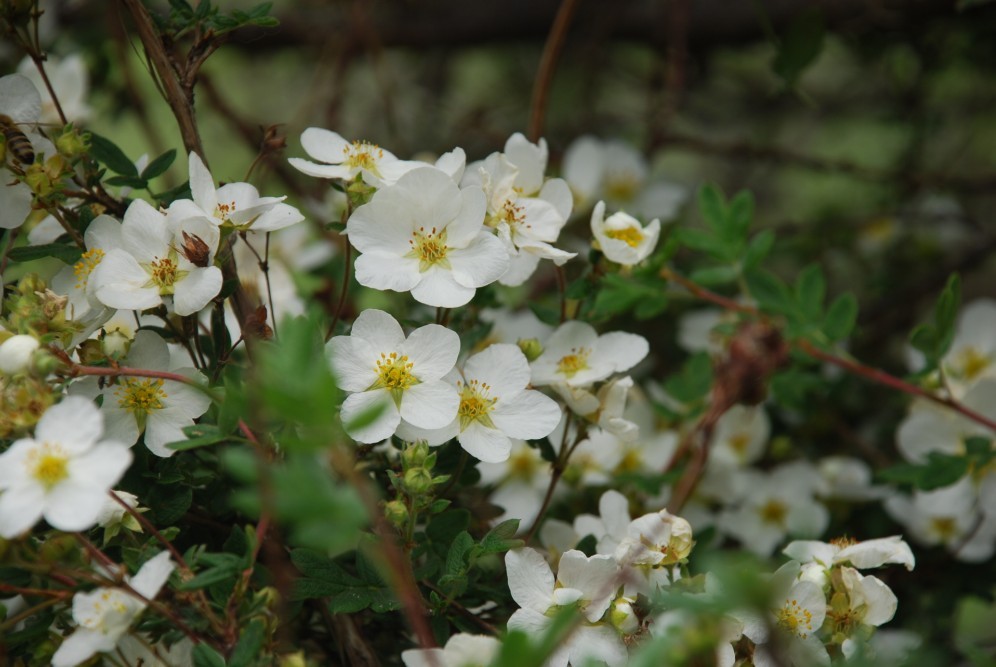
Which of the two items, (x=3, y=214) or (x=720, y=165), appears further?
(x=720, y=165)

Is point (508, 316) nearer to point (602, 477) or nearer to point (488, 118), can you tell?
→ point (602, 477)

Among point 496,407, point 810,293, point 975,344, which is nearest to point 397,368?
point 496,407

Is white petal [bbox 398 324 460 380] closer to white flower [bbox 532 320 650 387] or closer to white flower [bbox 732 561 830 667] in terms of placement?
white flower [bbox 532 320 650 387]

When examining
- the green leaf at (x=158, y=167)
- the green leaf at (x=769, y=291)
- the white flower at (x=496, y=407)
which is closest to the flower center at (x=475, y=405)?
the white flower at (x=496, y=407)

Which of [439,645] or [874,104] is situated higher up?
[439,645]

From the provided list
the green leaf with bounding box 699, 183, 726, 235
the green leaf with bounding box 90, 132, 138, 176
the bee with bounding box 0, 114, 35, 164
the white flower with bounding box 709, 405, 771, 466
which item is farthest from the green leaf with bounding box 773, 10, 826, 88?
the bee with bounding box 0, 114, 35, 164

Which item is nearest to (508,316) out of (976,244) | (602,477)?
(602,477)

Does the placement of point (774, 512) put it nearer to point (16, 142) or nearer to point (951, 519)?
point (951, 519)
